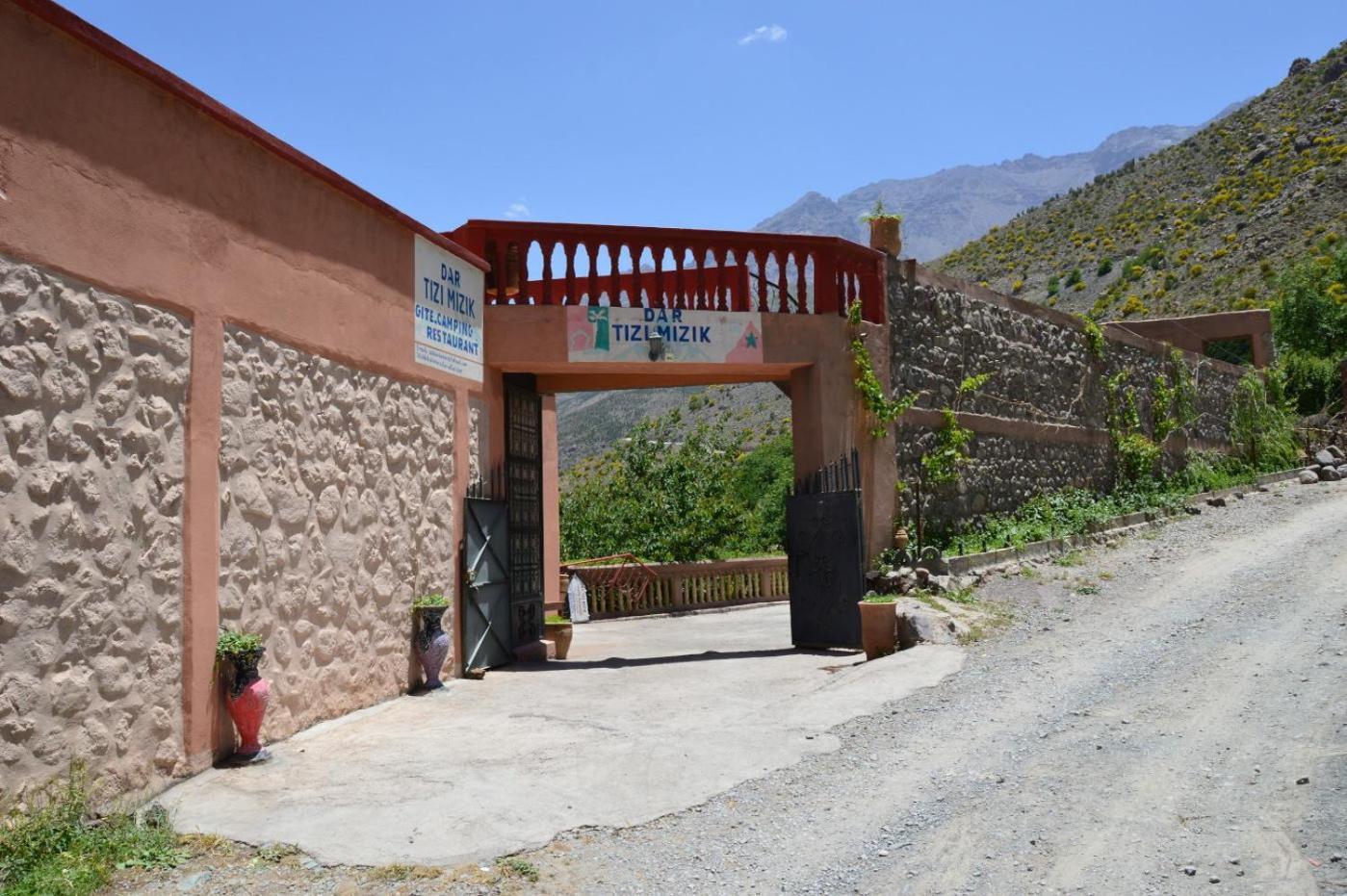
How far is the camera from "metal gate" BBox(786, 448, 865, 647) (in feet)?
37.5

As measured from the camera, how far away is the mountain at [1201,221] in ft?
139

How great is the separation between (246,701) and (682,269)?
22.5ft

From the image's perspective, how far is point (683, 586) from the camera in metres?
18.1

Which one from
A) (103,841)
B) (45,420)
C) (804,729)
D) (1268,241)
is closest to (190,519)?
(45,420)

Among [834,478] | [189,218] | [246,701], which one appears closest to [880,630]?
[834,478]

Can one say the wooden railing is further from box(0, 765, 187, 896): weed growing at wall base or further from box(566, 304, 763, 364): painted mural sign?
box(0, 765, 187, 896): weed growing at wall base

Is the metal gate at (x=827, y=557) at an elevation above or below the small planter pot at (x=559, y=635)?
above

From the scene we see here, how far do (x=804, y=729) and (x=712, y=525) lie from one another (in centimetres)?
1230

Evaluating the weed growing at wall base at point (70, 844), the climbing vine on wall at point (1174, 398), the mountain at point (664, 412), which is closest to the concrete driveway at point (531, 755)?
the weed growing at wall base at point (70, 844)

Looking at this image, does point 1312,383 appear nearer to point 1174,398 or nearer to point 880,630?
point 1174,398

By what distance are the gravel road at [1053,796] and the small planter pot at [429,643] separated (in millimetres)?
3978

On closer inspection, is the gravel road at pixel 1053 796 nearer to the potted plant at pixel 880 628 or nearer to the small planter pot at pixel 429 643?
the potted plant at pixel 880 628

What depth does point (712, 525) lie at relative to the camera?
19562 millimetres

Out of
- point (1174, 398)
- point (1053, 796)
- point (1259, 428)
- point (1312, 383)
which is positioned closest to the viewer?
point (1053, 796)
